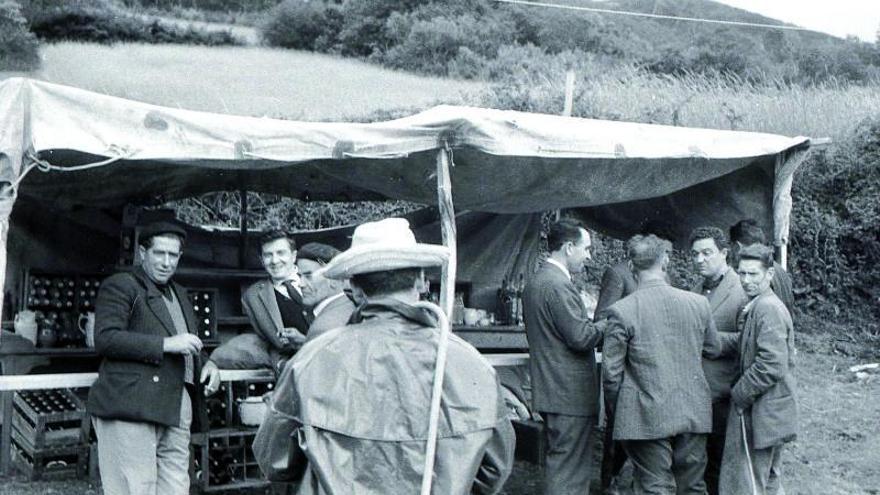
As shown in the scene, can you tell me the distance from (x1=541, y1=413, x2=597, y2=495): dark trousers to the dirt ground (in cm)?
99

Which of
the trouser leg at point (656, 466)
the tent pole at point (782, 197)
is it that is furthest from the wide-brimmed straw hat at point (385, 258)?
the tent pole at point (782, 197)

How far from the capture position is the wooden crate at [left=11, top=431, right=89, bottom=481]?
19.7ft

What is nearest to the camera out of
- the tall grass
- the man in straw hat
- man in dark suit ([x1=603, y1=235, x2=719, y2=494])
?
the man in straw hat

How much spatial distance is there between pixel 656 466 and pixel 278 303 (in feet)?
7.32

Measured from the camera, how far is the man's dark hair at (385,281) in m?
2.80

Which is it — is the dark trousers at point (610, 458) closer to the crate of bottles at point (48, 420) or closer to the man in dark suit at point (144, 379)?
the man in dark suit at point (144, 379)

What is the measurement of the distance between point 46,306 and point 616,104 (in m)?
11.8

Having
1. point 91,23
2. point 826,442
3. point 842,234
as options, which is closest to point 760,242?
point 826,442

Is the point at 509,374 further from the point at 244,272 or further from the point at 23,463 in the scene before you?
the point at 23,463

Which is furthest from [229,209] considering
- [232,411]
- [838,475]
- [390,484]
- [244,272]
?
[390,484]

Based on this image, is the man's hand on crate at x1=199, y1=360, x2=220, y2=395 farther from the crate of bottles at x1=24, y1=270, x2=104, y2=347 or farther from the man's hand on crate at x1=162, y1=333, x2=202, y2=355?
the crate of bottles at x1=24, y1=270, x2=104, y2=347

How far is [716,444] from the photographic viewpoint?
5.70 m

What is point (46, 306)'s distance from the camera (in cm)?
659

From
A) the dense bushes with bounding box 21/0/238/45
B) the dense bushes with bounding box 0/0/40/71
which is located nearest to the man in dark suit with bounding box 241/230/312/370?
the dense bushes with bounding box 0/0/40/71
